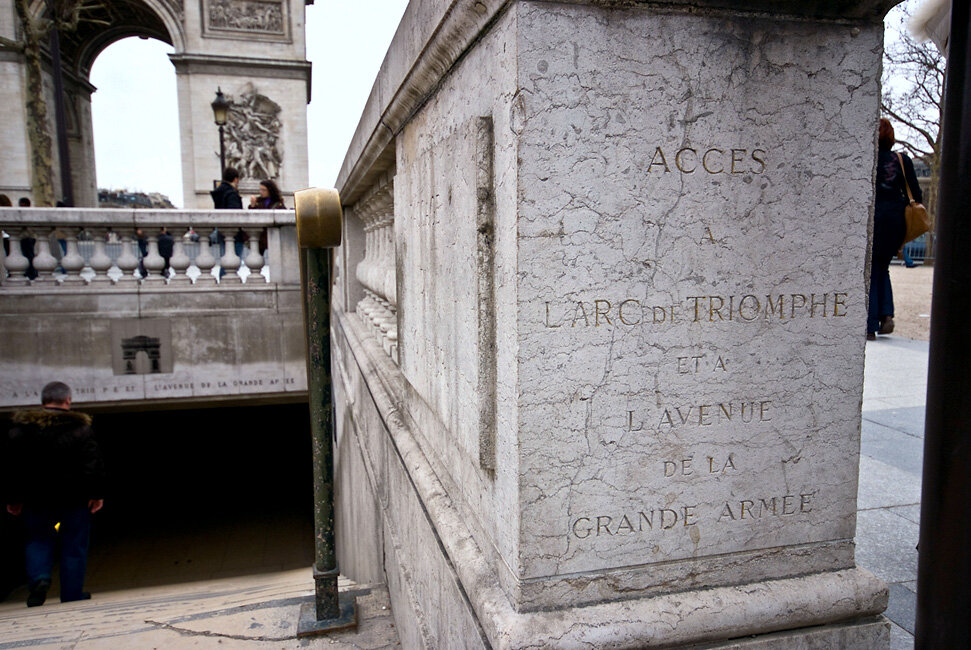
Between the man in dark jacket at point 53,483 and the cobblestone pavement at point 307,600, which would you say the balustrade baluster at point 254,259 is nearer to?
the man in dark jacket at point 53,483

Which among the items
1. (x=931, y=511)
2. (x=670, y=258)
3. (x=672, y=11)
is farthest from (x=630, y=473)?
(x=672, y=11)

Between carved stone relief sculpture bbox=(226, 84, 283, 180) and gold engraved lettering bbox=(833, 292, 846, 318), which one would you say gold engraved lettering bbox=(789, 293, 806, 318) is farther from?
carved stone relief sculpture bbox=(226, 84, 283, 180)

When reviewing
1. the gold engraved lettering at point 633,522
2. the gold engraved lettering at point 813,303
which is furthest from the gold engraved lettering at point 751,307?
the gold engraved lettering at point 633,522

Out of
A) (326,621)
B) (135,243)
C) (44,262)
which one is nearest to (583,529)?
(326,621)

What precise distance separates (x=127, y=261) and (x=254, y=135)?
47.8 ft

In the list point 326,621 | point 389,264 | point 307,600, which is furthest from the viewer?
point 389,264

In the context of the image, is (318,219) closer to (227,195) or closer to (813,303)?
(813,303)

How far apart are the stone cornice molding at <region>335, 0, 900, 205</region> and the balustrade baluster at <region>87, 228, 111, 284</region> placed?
5.84 m

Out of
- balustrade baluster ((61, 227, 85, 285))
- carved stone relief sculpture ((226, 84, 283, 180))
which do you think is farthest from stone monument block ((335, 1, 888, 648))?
carved stone relief sculpture ((226, 84, 283, 180))

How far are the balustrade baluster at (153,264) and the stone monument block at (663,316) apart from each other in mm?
7357

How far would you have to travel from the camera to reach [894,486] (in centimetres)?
357

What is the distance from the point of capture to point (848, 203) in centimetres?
162

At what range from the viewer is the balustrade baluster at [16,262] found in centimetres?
766

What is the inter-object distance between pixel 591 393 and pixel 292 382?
750 cm
